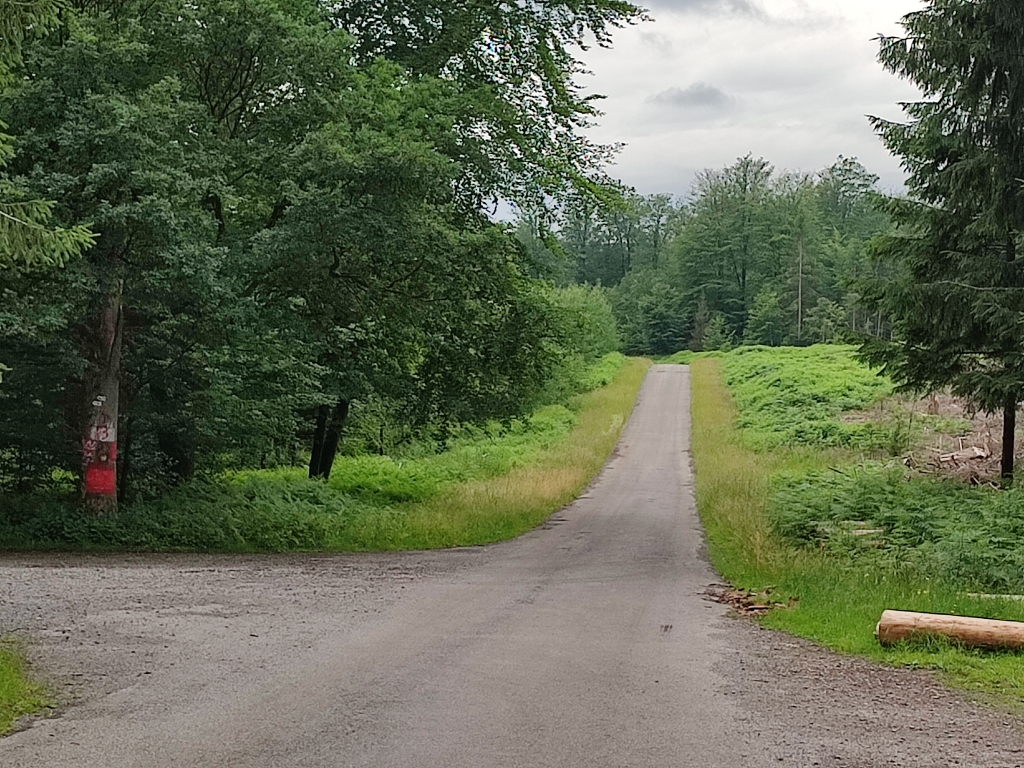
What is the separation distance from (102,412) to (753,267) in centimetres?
8540

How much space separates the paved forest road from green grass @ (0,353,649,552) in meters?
2.91

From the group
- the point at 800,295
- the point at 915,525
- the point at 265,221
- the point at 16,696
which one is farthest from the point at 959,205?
the point at 800,295

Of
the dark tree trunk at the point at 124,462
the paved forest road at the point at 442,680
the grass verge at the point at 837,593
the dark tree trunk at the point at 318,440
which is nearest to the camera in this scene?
the paved forest road at the point at 442,680

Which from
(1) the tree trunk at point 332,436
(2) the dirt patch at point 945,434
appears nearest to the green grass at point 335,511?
(1) the tree trunk at point 332,436

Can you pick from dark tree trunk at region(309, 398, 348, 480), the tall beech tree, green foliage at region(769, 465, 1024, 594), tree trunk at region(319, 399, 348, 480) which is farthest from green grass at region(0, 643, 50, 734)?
tree trunk at region(319, 399, 348, 480)

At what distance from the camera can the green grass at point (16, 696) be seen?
6.13 metres

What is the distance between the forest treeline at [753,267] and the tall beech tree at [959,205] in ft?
197

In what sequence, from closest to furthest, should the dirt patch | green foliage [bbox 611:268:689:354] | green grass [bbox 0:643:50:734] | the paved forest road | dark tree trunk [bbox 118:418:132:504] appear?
the paved forest road < green grass [bbox 0:643:50:734] < dark tree trunk [bbox 118:418:132:504] < the dirt patch < green foliage [bbox 611:268:689:354]

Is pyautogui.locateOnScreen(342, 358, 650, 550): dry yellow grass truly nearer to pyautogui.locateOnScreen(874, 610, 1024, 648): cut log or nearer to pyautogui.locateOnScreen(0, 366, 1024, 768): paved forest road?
pyautogui.locateOnScreen(0, 366, 1024, 768): paved forest road

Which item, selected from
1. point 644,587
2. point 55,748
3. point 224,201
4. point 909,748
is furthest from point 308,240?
point 909,748

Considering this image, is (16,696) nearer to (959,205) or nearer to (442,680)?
(442,680)

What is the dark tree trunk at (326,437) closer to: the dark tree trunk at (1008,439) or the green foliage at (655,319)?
the dark tree trunk at (1008,439)

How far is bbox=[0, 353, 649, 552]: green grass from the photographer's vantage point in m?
15.8

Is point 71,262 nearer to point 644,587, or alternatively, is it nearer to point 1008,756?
point 644,587
